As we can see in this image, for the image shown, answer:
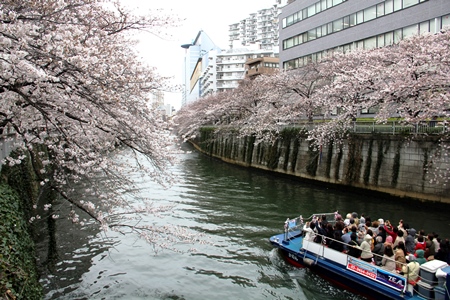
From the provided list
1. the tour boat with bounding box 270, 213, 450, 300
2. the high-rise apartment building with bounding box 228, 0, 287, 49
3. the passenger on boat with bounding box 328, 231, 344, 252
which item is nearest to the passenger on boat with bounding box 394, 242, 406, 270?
Result: the tour boat with bounding box 270, 213, 450, 300

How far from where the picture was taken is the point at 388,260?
9.95 m

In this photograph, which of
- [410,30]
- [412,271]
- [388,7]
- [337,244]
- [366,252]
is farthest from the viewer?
[388,7]

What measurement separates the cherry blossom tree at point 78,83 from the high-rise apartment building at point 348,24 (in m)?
25.1

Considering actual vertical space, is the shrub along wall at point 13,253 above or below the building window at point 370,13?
below

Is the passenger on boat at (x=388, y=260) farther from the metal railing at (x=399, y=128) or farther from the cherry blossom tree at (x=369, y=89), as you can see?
the metal railing at (x=399, y=128)

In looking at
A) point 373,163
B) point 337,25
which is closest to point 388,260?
point 373,163

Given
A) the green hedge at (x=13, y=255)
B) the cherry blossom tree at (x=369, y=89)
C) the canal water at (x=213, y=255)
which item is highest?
the cherry blossom tree at (x=369, y=89)

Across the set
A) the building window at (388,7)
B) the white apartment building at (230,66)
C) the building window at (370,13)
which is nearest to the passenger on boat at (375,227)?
the building window at (388,7)

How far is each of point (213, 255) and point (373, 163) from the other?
48.2 ft

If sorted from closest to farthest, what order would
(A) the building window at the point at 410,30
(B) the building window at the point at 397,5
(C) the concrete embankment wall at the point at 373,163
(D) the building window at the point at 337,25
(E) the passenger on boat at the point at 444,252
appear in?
(E) the passenger on boat at the point at 444,252, (C) the concrete embankment wall at the point at 373,163, (A) the building window at the point at 410,30, (B) the building window at the point at 397,5, (D) the building window at the point at 337,25

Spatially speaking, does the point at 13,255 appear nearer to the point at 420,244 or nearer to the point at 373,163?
the point at 420,244

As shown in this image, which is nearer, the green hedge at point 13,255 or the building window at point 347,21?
the green hedge at point 13,255

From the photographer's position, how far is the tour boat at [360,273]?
8789mm

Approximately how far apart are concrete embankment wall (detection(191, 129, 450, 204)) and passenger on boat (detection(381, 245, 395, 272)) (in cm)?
994
